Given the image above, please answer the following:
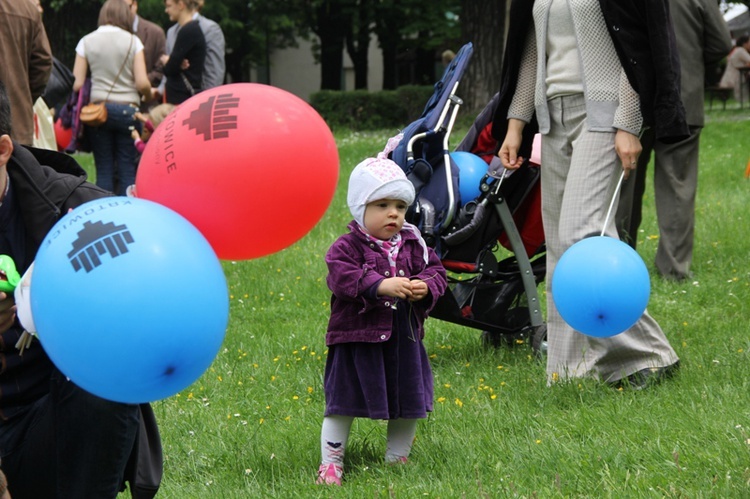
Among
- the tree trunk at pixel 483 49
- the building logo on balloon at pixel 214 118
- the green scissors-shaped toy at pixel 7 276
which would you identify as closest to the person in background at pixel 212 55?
the building logo on balloon at pixel 214 118

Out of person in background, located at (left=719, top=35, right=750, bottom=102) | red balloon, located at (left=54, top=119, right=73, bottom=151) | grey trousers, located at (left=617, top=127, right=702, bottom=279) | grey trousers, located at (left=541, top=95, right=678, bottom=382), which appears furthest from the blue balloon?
person in background, located at (left=719, top=35, right=750, bottom=102)

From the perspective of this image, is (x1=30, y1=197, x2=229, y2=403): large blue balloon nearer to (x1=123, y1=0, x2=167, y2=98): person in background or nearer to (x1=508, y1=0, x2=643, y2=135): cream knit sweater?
Answer: (x1=508, y1=0, x2=643, y2=135): cream knit sweater

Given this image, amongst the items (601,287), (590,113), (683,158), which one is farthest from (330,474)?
(683,158)

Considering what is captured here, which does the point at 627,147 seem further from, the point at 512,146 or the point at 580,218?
the point at 512,146

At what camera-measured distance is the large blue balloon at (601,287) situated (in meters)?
3.97

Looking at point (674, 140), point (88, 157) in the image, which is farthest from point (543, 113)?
point (88, 157)

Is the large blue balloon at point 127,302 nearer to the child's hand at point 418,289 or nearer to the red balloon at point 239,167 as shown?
the red balloon at point 239,167

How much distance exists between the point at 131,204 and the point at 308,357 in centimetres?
326

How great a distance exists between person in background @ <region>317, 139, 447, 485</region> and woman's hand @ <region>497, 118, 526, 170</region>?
1.18 meters

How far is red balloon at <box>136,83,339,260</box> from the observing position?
2887 mm

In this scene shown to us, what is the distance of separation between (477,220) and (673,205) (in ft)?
8.54

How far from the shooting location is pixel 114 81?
894cm

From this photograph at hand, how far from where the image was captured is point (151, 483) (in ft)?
10.6

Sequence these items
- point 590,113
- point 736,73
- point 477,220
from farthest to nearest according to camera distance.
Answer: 1. point 736,73
2. point 477,220
3. point 590,113
